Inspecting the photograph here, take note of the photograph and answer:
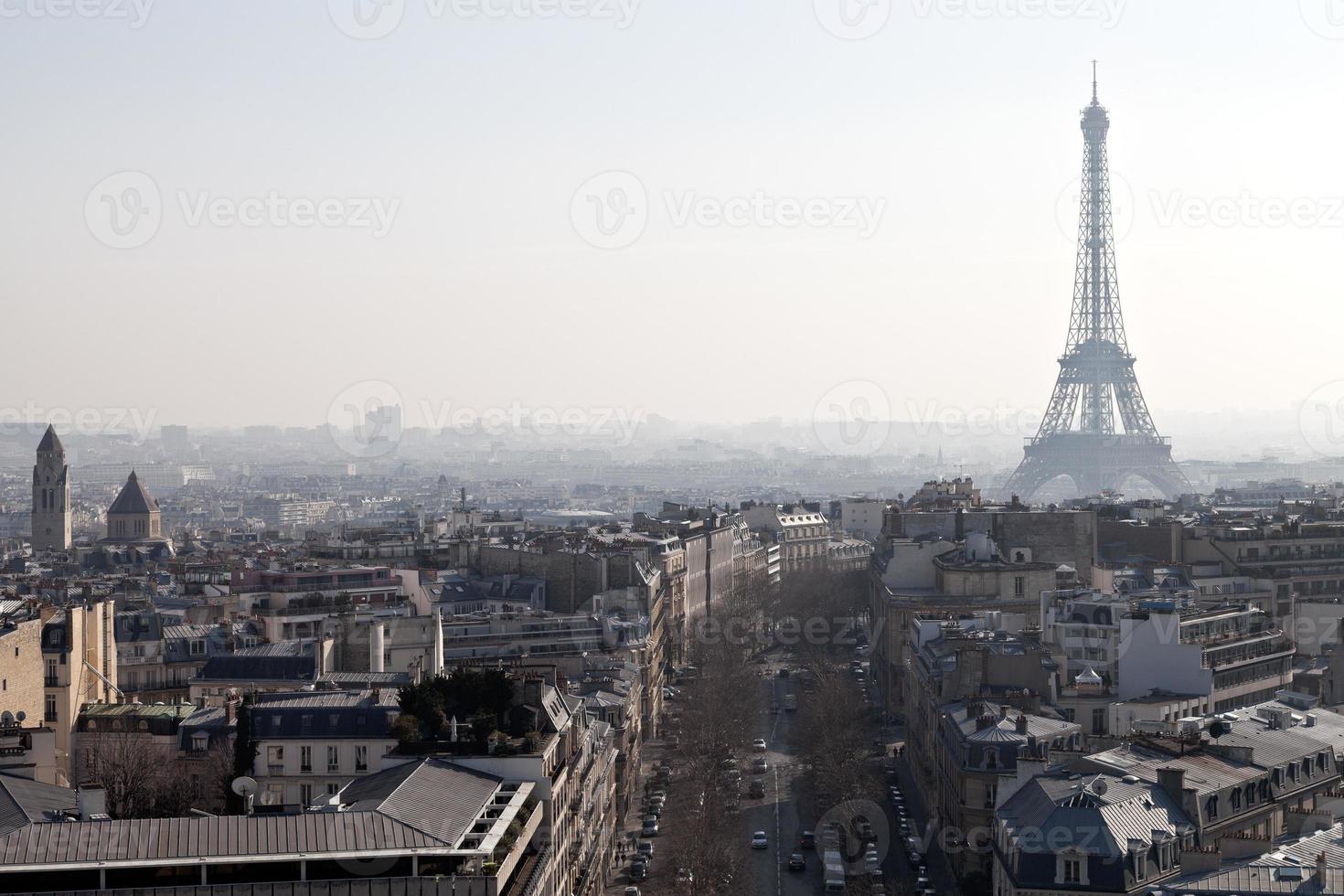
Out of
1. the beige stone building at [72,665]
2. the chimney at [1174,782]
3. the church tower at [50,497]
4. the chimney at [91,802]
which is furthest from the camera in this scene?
the church tower at [50,497]

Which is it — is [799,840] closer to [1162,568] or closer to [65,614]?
[65,614]

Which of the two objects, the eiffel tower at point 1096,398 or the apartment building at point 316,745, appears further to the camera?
the eiffel tower at point 1096,398

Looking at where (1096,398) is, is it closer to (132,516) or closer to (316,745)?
(132,516)

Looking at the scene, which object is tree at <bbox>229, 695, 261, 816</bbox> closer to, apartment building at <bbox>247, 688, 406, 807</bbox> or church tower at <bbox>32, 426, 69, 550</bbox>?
apartment building at <bbox>247, 688, 406, 807</bbox>

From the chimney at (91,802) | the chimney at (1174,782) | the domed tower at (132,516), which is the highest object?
the domed tower at (132,516)

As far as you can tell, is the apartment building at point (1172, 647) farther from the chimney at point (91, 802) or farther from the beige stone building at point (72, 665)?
the chimney at point (91, 802)

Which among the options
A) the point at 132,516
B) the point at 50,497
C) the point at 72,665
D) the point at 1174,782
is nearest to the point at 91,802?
the point at 72,665

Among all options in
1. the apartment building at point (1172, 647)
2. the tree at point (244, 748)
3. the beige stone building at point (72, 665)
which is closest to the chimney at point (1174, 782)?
the apartment building at point (1172, 647)
